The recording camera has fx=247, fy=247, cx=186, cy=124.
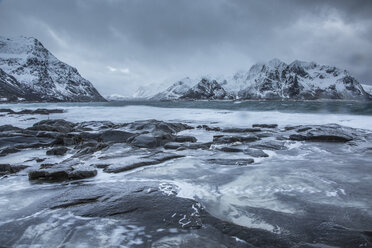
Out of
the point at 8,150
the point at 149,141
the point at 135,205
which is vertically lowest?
the point at 8,150

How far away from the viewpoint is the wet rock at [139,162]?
6688mm

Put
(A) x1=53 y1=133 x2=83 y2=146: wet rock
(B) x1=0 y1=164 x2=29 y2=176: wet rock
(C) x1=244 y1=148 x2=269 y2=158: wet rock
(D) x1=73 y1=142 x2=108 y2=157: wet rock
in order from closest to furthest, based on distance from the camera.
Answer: (B) x1=0 y1=164 x2=29 y2=176: wet rock, (C) x1=244 y1=148 x2=269 y2=158: wet rock, (D) x1=73 y1=142 x2=108 y2=157: wet rock, (A) x1=53 y1=133 x2=83 y2=146: wet rock

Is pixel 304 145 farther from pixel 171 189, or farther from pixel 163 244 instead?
pixel 163 244

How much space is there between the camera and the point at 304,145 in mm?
10727

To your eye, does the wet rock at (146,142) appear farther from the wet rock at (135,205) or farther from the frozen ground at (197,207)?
the wet rock at (135,205)

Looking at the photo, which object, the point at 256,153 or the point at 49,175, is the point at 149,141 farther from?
the point at 49,175

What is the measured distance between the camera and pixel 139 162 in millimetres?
7297

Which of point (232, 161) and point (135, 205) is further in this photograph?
point (232, 161)

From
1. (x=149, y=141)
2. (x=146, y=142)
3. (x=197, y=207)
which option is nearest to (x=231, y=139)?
(x=149, y=141)

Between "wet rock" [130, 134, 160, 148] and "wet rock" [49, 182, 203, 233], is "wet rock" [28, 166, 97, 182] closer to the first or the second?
"wet rock" [49, 182, 203, 233]

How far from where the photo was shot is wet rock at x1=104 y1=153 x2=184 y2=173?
21.9 ft

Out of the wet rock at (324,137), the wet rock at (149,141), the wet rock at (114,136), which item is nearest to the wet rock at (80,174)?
the wet rock at (149,141)

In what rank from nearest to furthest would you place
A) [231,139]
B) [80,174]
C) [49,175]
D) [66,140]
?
[49,175]
[80,174]
[66,140]
[231,139]

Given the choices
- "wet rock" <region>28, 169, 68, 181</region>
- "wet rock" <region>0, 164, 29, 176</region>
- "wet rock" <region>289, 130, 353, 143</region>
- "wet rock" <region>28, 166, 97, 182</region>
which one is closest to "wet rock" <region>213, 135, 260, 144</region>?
"wet rock" <region>289, 130, 353, 143</region>
